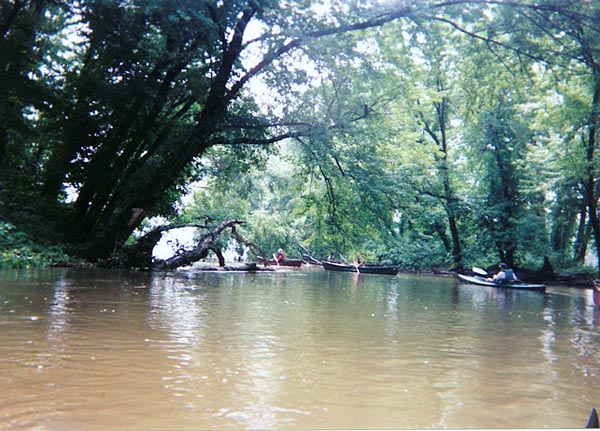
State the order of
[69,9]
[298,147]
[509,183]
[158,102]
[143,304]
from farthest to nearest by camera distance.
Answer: [509,183] < [298,147] < [158,102] < [69,9] < [143,304]

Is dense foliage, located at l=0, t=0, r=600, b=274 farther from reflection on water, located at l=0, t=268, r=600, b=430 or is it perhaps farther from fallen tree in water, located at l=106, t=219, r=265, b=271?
reflection on water, located at l=0, t=268, r=600, b=430

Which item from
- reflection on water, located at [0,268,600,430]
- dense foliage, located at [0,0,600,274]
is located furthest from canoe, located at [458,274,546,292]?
reflection on water, located at [0,268,600,430]

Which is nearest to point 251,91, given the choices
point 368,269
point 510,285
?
point 510,285

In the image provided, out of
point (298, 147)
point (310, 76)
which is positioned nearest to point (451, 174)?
point (298, 147)

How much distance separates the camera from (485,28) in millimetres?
14234

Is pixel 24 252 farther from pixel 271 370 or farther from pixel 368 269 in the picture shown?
pixel 368 269

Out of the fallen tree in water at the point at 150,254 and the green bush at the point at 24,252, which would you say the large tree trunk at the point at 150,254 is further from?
the green bush at the point at 24,252

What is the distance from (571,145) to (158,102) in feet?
71.1

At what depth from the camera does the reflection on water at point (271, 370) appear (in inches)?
105

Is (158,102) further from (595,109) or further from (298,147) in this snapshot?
(595,109)

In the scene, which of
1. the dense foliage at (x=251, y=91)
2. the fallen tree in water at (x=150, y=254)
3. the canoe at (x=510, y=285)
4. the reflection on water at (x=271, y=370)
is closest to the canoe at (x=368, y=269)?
the canoe at (x=510, y=285)

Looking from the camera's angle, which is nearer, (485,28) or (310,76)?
(485,28)

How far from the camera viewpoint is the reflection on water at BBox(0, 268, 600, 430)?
8.77 ft

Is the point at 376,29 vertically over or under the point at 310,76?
over
